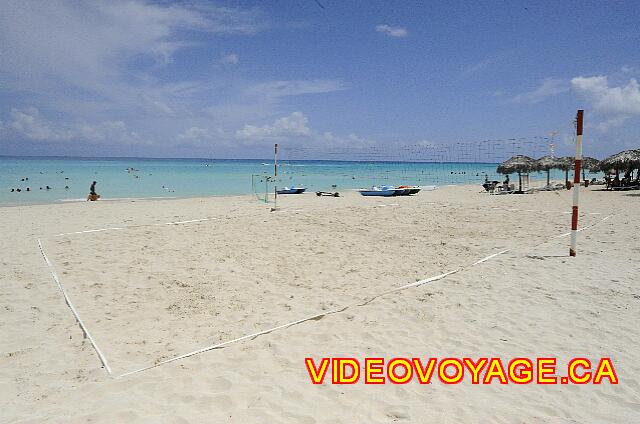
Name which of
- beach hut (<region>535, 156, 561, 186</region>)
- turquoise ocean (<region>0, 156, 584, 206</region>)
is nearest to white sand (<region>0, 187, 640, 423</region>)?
turquoise ocean (<region>0, 156, 584, 206</region>)

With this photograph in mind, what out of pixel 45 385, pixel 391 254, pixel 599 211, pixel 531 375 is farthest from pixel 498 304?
pixel 599 211

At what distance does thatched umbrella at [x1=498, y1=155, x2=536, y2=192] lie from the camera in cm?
2284

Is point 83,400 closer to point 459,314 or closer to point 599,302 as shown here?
point 459,314

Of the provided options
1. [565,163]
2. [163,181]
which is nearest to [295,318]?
[565,163]

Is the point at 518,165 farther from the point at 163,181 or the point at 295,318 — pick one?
the point at 163,181

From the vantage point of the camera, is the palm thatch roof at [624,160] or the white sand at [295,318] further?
the palm thatch roof at [624,160]

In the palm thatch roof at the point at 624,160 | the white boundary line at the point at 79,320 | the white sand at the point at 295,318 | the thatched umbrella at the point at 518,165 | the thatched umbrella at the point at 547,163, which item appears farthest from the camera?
the thatched umbrella at the point at 547,163

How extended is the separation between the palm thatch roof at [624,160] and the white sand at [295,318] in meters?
14.0

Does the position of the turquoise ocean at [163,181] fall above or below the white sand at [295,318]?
above

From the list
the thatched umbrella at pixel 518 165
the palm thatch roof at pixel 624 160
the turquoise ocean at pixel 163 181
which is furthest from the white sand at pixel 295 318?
the thatched umbrella at pixel 518 165

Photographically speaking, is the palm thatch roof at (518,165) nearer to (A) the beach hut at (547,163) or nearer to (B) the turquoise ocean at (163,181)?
(A) the beach hut at (547,163)

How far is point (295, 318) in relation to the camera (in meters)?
4.38

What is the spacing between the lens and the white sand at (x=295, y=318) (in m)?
2.67

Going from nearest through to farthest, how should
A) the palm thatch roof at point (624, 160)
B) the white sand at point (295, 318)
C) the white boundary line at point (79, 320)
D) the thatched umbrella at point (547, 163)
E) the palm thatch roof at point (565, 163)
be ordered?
the white sand at point (295, 318), the white boundary line at point (79, 320), the palm thatch roof at point (624, 160), the thatched umbrella at point (547, 163), the palm thatch roof at point (565, 163)
